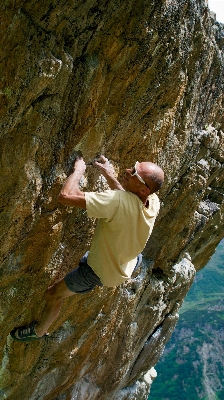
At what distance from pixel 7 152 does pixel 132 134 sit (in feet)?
8.33

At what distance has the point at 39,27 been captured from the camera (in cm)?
400

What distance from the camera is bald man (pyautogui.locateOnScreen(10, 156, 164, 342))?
4395mm

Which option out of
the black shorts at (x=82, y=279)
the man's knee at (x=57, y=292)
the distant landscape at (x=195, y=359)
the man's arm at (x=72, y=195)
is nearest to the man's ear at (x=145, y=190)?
the man's arm at (x=72, y=195)

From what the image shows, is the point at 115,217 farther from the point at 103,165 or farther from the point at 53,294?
the point at 53,294

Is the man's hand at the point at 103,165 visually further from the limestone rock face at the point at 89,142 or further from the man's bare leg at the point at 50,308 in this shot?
the man's bare leg at the point at 50,308

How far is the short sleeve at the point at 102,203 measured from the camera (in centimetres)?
434

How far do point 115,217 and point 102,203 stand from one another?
0.27 m

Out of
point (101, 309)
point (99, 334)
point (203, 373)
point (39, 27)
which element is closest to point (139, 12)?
point (39, 27)

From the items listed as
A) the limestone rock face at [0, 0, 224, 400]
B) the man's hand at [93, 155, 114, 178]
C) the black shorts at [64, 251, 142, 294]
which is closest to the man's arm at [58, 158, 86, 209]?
the limestone rock face at [0, 0, 224, 400]

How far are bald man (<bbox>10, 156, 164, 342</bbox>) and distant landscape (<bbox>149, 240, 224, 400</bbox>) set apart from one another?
63823mm

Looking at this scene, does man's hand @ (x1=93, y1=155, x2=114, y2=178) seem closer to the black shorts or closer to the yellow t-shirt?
the yellow t-shirt

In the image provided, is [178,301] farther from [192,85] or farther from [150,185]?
[150,185]

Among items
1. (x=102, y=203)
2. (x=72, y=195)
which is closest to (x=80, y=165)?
(x=72, y=195)

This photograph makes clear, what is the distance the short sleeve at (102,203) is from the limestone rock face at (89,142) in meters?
0.84
